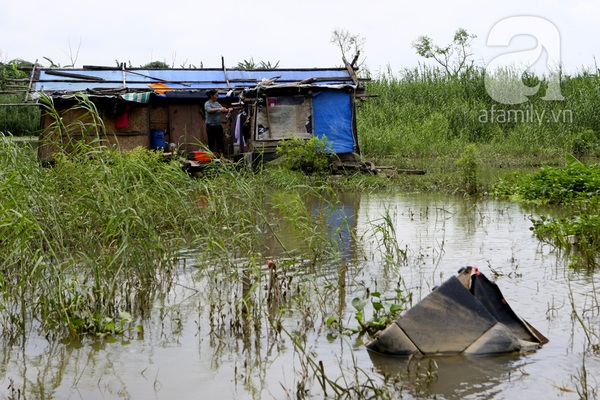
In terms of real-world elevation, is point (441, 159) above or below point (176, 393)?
above

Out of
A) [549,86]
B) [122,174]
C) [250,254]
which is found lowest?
[250,254]

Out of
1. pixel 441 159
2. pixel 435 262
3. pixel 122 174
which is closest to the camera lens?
pixel 122 174

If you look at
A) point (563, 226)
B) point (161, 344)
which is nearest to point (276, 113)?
point (563, 226)

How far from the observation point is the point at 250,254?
6.15m

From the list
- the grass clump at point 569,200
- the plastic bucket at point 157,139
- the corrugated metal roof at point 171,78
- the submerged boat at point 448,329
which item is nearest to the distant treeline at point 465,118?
the corrugated metal roof at point 171,78

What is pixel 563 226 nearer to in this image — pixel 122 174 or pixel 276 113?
pixel 122 174

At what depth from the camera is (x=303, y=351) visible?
12.4ft

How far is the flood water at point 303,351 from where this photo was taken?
399cm

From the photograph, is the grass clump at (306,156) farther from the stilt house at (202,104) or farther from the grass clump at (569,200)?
the grass clump at (569,200)

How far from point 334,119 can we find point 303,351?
11.3 meters

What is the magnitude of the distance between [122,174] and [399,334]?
248cm

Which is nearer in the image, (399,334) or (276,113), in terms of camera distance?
(399,334)

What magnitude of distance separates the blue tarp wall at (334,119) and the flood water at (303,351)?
8.16 m

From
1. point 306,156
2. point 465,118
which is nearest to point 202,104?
point 306,156
